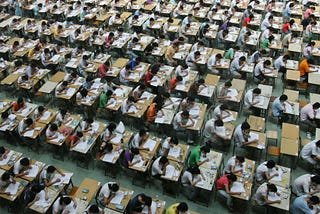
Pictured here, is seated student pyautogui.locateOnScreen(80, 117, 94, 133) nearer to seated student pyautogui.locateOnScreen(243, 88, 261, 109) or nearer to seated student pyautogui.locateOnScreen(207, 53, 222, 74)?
seated student pyautogui.locateOnScreen(243, 88, 261, 109)

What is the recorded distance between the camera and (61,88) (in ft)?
40.5

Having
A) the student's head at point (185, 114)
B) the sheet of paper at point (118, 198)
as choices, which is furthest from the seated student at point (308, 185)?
the sheet of paper at point (118, 198)

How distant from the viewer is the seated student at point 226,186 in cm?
887

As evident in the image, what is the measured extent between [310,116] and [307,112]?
0.18 metres

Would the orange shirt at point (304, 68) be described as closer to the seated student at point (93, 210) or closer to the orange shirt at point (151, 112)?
the orange shirt at point (151, 112)

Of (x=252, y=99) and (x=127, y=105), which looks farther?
(x=252, y=99)

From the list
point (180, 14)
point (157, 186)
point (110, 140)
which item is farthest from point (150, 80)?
point (180, 14)

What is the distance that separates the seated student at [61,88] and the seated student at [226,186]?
263 inches

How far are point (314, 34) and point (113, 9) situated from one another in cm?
1049

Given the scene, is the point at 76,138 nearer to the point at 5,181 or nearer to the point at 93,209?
the point at 5,181

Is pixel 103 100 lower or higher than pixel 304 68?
lower

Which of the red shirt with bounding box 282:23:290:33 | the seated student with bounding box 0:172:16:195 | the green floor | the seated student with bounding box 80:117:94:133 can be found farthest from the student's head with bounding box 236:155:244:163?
the red shirt with bounding box 282:23:290:33

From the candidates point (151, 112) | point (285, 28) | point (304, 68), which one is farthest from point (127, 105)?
point (285, 28)

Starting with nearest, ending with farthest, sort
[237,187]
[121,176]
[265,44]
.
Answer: [237,187] < [121,176] < [265,44]
